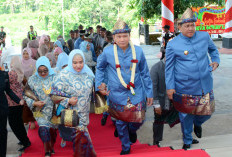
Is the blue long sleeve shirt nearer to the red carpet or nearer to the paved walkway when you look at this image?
the paved walkway

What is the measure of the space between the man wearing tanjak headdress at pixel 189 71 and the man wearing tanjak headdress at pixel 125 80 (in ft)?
1.15

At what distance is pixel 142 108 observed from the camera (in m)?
3.87

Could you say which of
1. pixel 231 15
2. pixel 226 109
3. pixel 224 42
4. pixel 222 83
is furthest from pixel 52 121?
pixel 224 42

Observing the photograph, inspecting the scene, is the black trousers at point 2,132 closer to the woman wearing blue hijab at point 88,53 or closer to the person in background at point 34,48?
the person in background at point 34,48

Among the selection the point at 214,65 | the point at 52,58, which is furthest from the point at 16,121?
the point at 214,65

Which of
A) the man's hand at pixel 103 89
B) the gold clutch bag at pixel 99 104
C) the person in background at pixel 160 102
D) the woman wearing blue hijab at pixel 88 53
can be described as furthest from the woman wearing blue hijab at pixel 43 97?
the woman wearing blue hijab at pixel 88 53

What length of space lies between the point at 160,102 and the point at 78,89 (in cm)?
118

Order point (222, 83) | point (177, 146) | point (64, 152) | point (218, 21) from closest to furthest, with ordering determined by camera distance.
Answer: point (177, 146), point (64, 152), point (222, 83), point (218, 21)

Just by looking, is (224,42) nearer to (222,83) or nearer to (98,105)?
(222,83)

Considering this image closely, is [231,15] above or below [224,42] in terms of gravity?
above

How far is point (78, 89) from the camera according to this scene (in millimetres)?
3832

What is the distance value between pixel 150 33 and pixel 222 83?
15.2m

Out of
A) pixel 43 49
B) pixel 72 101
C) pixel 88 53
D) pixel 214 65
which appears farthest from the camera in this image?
pixel 88 53

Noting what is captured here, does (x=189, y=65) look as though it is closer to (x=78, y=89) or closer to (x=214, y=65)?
(x=214, y=65)
